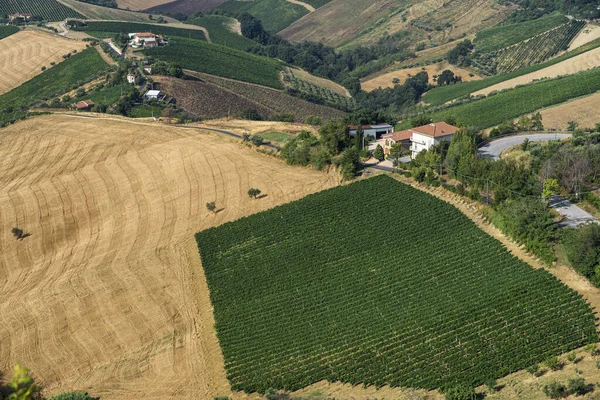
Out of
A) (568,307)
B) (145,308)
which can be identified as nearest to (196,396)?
(145,308)

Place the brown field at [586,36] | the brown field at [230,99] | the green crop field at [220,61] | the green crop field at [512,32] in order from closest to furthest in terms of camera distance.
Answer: the brown field at [230,99]
the green crop field at [220,61]
the brown field at [586,36]
the green crop field at [512,32]

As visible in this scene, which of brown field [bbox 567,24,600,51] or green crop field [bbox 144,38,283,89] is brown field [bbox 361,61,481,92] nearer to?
green crop field [bbox 144,38,283,89]

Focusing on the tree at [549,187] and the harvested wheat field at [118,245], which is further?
the tree at [549,187]

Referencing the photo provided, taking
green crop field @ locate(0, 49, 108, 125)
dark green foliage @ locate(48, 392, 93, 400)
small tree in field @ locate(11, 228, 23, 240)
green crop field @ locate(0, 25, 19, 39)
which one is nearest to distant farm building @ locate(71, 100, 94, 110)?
green crop field @ locate(0, 49, 108, 125)

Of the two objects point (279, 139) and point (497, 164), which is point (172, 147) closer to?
point (279, 139)

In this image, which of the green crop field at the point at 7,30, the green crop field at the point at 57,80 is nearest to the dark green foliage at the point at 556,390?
the green crop field at the point at 57,80

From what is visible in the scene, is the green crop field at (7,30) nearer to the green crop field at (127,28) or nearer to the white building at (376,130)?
the green crop field at (127,28)
